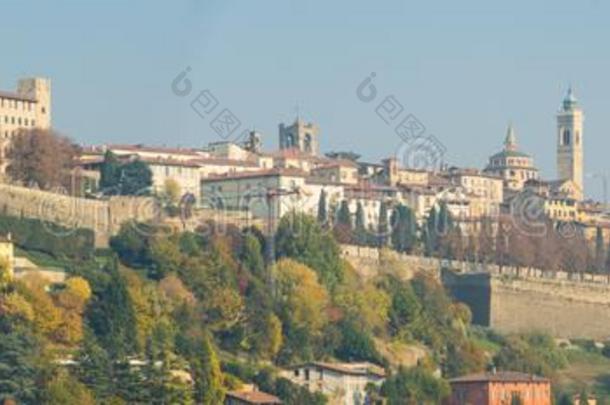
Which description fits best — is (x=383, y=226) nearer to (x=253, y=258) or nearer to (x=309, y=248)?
(x=309, y=248)

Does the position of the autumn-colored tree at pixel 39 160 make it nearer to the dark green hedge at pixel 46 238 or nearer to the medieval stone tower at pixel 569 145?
the dark green hedge at pixel 46 238

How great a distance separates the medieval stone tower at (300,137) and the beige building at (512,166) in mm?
6627

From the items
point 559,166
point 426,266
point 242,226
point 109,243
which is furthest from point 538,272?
point 559,166

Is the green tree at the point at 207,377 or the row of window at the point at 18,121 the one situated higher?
the row of window at the point at 18,121

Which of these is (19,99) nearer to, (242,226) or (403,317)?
(242,226)

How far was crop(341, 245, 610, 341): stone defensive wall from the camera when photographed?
65750 mm

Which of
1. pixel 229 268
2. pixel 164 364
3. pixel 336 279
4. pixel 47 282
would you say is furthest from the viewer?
pixel 336 279

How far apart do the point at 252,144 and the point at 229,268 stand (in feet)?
92.6

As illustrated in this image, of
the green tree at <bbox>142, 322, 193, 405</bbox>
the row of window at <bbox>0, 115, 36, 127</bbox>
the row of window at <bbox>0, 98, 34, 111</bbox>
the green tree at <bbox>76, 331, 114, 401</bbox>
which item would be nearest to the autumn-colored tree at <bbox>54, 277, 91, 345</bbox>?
the green tree at <bbox>142, 322, 193, 405</bbox>

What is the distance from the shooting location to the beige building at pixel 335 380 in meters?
52.2

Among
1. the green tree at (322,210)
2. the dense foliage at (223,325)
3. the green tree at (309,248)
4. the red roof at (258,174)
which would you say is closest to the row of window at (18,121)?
the red roof at (258,174)

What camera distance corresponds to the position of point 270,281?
187ft

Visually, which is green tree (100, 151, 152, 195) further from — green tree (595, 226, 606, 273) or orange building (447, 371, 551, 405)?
green tree (595, 226, 606, 273)

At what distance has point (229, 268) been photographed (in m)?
56.0
